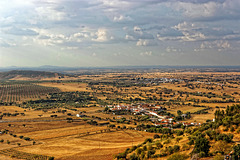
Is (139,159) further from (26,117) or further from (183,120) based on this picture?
(26,117)

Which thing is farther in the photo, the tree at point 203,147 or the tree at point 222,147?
the tree at point 203,147

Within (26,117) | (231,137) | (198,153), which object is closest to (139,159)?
(198,153)

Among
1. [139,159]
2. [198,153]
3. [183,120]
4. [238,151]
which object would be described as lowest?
[183,120]

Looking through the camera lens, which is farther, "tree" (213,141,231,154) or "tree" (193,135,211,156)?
"tree" (193,135,211,156)

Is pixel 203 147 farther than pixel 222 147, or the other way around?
pixel 222 147

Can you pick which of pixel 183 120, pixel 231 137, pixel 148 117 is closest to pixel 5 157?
pixel 231 137

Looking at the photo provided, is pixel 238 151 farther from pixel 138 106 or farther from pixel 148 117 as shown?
pixel 138 106

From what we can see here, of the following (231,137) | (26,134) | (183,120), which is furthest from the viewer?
(183,120)

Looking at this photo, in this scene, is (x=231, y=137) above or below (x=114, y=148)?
above

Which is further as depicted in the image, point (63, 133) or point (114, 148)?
point (63, 133)

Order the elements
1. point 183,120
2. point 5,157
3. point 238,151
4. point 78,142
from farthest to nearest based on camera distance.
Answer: point 183,120 < point 78,142 < point 5,157 < point 238,151

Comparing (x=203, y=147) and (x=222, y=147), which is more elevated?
(x=203, y=147)
